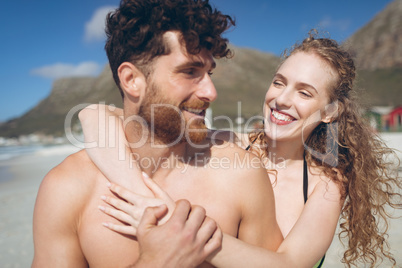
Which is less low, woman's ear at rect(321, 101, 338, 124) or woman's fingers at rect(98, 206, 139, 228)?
woman's ear at rect(321, 101, 338, 124)

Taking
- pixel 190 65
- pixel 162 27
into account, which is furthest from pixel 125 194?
pixel 162 27

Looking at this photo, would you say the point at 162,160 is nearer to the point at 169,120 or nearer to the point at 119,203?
the point at 169,120

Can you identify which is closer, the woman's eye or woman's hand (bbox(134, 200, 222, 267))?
woman's hand (bbox(134, 200, 222, 267))

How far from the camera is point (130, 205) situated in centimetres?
216

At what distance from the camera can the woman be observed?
2.67m

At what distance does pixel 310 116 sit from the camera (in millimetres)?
2963

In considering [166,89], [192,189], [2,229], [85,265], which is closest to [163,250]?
[192,189]

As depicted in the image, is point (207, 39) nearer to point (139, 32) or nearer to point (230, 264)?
point (139, 32)

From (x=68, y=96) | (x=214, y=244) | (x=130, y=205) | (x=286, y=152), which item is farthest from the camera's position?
(x=68, y=96)

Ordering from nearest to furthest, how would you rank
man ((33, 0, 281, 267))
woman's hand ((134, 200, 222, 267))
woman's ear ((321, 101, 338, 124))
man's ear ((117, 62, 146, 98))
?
woman's hand ((134, 200, 222, 267)), man ((33, 0, 281, 267)), man's ear ((117, 62, 146, 98)), woman's ear ((321, 101, 338, 124))

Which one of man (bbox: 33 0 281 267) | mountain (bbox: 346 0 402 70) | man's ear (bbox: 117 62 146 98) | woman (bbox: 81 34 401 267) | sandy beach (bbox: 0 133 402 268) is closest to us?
man (bbox: 33 0 281 267)

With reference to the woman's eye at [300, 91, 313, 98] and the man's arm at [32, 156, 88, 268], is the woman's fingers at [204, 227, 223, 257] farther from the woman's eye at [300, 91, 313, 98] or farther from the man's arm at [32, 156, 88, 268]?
the woman's eye at [300, 91, 313, 98]

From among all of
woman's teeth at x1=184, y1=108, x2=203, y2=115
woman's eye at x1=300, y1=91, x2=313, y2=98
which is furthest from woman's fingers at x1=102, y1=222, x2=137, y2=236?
woman's eye at x1=300, y1=91, x2=313, y2=98

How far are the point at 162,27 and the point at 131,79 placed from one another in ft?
1.62
